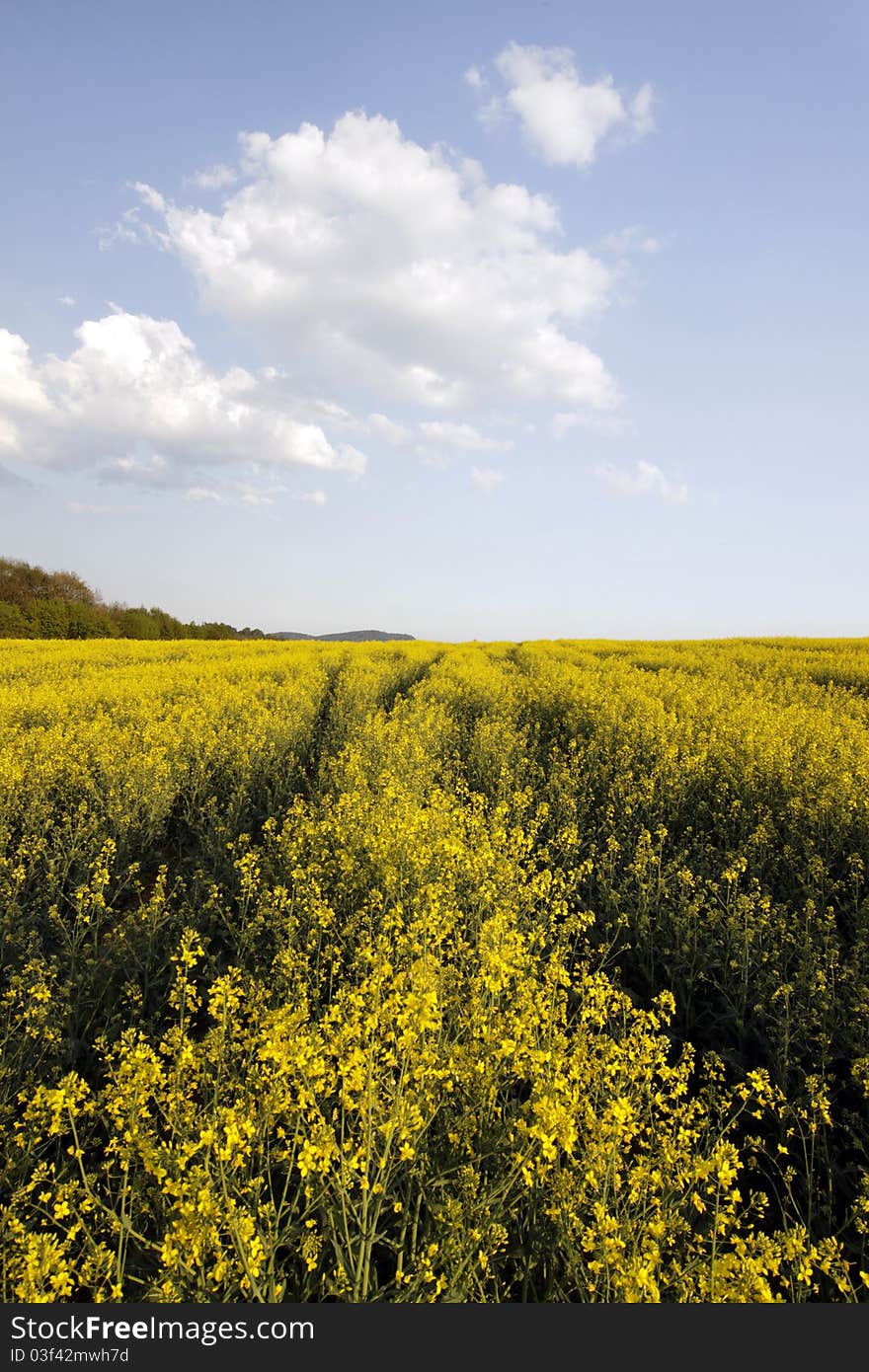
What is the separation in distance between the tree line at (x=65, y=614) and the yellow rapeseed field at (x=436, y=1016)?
44.1 m

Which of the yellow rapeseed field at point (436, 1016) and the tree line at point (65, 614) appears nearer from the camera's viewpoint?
the yellow rapeseed field at point (436, 1016)

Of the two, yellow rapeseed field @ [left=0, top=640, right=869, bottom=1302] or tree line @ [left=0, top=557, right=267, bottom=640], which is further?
tree line @ [left=0, top=557, right=267, bottom=640]

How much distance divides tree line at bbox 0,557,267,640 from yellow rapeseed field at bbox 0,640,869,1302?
44.1 m

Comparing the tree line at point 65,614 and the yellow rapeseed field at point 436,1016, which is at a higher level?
the tree line at point 65,614

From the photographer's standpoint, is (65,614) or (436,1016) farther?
(65,614)

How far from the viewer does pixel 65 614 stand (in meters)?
48.4

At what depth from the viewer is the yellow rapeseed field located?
2.06 metres

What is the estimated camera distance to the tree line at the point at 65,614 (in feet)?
152

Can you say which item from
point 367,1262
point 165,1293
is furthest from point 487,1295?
point 165,1293

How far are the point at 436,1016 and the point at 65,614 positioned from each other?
181 ft

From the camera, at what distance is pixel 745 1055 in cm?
383

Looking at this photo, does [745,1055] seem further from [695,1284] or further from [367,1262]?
[367,1262]

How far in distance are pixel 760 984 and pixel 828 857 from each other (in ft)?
7.34

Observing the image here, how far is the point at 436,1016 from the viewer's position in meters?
2.45
